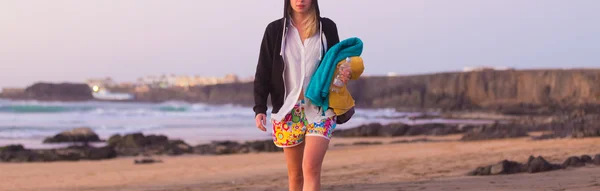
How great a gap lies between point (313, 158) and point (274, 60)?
0.58m

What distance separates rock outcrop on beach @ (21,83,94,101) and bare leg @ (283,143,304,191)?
62015 millimetres

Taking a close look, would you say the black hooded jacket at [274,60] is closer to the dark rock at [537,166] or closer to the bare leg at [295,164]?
the bare leg at [295,164]

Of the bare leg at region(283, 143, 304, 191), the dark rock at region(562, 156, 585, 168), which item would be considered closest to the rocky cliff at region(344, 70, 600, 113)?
the dark rock at region(562, 156, 585, 168)

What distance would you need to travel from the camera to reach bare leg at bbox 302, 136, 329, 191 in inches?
160

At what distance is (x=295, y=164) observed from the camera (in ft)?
14.1

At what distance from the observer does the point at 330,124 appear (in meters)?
4.10

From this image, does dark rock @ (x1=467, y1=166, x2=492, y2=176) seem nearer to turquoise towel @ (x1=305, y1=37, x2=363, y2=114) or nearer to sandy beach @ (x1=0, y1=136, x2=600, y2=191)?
sandy beach @ (x1=0, y1=136, x2=600, y2=191)

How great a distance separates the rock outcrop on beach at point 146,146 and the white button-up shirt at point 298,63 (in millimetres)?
11530

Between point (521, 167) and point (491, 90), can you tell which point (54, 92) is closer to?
point (491, 90)

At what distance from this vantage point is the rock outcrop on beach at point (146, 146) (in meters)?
15.6

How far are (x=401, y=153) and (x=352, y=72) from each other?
10105 millimetres

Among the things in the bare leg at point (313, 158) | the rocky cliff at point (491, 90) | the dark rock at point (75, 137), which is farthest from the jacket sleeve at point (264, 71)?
the rocky cliff at point (491, 90)

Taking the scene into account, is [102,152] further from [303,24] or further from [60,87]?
[60,87]

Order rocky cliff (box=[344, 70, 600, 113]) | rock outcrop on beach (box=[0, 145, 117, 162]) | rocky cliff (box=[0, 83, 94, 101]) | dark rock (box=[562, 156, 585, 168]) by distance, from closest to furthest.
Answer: dark rock (box=[562, 156, 585, 168]) < rock outcrop on beach (box=[0, 145, 117, 162]) < rocky cliff (box=[344, 70, 600, 113]) < rocky cliff (box=[0, 83, 94, 101])
